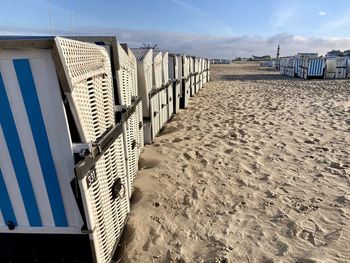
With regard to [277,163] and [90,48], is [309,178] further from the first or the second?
[90,48]

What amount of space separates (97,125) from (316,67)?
72.6 feet

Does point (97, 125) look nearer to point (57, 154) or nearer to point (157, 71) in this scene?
point (57, 154)

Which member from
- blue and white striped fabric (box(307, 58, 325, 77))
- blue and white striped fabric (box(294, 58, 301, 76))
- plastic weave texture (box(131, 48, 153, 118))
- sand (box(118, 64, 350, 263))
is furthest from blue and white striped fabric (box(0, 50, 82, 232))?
blue and white striped fabric (box(294, 58, 301, 76))

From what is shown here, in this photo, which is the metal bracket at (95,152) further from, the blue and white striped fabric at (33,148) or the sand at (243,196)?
the sand at (243,196)

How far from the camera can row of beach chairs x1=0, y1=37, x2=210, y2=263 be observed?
1747 mm

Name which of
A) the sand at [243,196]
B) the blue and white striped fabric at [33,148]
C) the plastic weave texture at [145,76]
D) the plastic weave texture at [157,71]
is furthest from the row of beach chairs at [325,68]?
the blue and white striped fabric at [33,148]

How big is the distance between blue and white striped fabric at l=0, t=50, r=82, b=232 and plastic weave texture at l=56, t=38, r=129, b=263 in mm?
119

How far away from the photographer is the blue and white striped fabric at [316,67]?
20.9 m

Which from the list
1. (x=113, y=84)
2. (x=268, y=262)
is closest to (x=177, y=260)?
(x=268, y=262)

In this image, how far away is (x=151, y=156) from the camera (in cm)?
495

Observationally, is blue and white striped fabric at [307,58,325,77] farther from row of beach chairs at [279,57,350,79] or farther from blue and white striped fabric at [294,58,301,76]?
blue and white striped fabric at [294,58,301,76]

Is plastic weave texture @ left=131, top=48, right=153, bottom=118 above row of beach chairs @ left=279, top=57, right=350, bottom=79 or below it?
above

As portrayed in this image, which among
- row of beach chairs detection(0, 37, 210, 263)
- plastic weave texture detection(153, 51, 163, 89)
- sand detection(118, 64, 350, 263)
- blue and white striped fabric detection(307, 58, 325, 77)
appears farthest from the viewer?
blue and white striped fabric detection(307, 58, 325, 77)

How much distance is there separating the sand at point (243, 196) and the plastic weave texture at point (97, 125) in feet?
1.48
